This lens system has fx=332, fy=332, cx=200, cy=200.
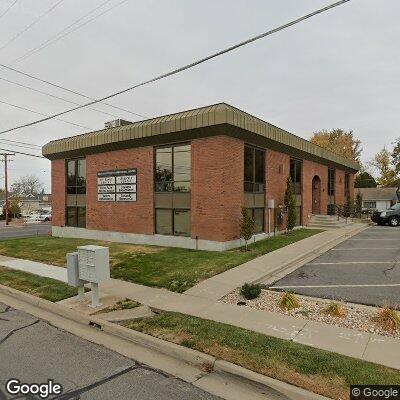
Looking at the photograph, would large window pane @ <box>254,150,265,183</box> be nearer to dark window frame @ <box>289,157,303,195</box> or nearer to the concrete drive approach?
dark window frame @ <box>289,157,303,195</box>

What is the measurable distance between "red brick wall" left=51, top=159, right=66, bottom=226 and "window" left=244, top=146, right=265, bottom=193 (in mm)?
14024

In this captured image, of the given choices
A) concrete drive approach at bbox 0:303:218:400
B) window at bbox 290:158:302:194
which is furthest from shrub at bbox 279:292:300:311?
window at bbox 290:158:302:194

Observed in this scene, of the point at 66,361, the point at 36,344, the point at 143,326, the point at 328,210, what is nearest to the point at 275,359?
the point at 143,326

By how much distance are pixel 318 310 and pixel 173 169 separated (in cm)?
1189

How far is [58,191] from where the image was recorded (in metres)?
24.9

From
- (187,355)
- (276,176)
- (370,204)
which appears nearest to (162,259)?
(187,355)

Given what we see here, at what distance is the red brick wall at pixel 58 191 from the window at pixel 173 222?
9638mm

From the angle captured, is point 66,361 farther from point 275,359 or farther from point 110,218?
point 110,218

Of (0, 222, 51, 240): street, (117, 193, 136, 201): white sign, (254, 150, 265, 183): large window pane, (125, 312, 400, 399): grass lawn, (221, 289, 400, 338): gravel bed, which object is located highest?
(254, 150, 265, 183): large window pane

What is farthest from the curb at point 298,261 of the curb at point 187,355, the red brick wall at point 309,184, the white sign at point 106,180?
the white sign at point 106,180

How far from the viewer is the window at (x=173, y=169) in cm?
1748

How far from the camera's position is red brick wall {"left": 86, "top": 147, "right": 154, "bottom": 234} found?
19.0 meters

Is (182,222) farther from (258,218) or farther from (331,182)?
(331,182)

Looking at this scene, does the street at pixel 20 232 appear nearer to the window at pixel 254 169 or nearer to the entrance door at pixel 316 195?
the window at pixel 254 169
